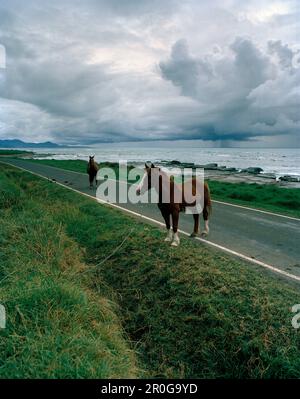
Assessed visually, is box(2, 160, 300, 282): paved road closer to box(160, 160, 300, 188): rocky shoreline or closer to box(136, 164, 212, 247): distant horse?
box(136, 164, 212, 247): distant horse

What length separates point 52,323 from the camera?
14.1ft

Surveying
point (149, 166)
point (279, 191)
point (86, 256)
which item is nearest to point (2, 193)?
point (86, 256)

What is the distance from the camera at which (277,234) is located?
9547mm

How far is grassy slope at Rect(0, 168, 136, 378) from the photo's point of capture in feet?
12.0

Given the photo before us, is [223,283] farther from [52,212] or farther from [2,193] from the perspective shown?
[2,193]

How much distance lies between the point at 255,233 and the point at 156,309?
479 cm

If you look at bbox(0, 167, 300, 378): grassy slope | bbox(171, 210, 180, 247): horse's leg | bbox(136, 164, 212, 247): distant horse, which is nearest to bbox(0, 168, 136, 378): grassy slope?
bbox(0, 167, 300, 378): grassy slope

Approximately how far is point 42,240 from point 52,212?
A: 4.64 m

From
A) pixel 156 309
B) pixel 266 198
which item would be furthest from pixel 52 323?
pixel 266 198

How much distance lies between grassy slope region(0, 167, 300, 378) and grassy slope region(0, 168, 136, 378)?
2cm

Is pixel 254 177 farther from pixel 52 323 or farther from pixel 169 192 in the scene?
pixel 52 323

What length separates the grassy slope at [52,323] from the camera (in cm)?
365

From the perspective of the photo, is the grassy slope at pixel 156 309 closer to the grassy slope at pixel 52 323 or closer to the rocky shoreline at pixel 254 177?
the grassy slope at pixel 52 323

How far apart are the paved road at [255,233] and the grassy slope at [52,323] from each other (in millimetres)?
3454
